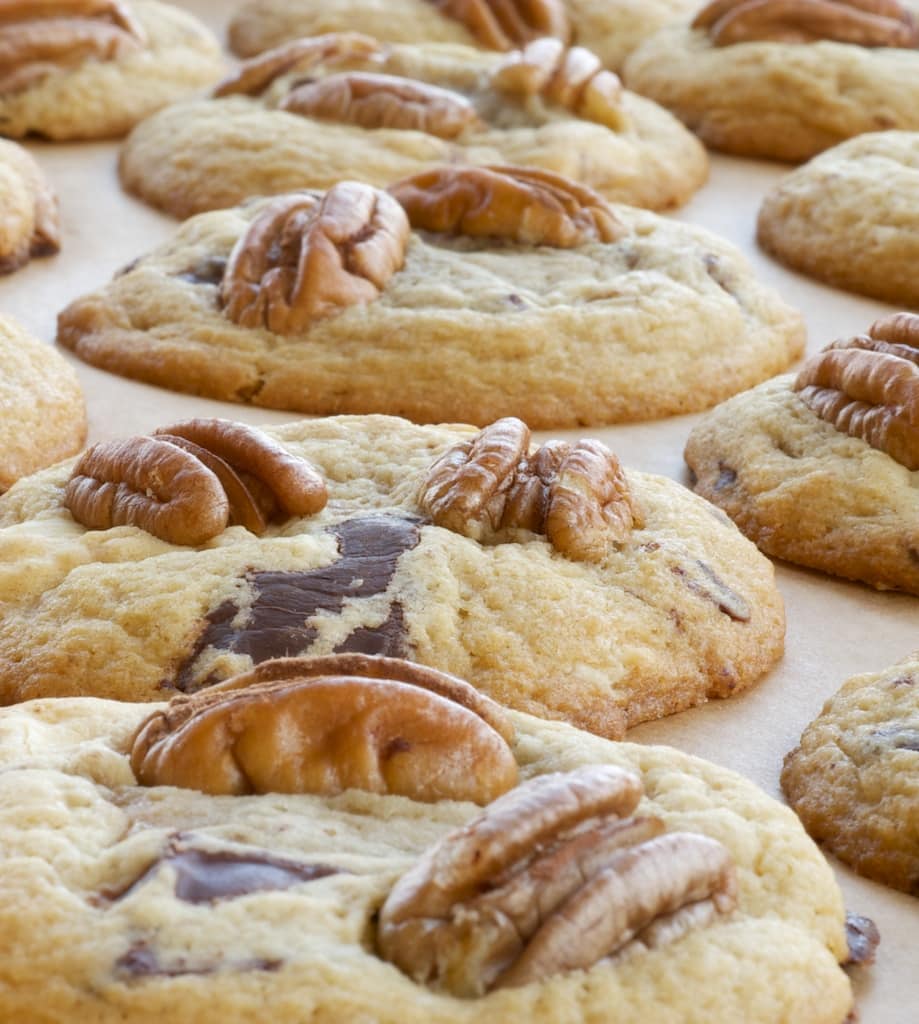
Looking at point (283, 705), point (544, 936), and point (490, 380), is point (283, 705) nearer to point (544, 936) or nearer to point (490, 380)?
point (544, 936)

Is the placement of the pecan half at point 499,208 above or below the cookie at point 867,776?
below

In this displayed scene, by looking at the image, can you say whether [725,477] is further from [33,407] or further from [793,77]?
[793,77]

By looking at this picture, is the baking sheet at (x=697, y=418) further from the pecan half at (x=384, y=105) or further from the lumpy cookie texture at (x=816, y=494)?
the pecan half at (x=384, y=105)

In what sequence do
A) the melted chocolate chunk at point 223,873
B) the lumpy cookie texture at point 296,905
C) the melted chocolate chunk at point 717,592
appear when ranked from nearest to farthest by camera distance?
the lumpy cookie texture at point 296,905, the melted chocolate chunk at point 223,873, the melted chocolate chunk at point 717,592

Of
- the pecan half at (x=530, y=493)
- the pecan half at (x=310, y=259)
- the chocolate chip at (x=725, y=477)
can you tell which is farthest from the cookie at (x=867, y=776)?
the pecan half at (x=310, y=259)

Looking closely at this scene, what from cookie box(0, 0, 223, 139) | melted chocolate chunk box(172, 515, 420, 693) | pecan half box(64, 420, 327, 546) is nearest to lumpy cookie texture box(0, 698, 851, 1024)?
melted chocolate chunk box(172, 515, 420, 693)

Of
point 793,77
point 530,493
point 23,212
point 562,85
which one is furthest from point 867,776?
point 793,77
